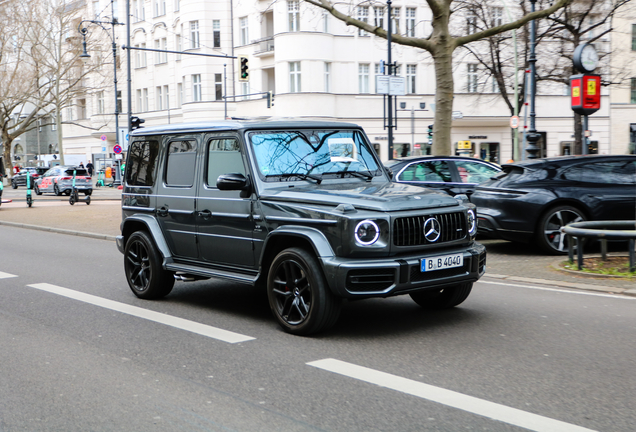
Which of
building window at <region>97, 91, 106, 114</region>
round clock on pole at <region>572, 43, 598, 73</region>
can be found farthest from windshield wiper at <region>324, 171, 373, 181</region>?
building window at <region>97, 91, 106, 114</region>

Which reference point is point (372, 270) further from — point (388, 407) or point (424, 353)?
point (388, 407)

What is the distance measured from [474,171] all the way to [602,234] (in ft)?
15.5

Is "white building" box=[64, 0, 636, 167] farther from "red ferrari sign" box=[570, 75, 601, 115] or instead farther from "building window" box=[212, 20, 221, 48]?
"red ferrari sign" box=[570, 75, 601, 115]

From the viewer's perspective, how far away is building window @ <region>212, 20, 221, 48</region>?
174ft

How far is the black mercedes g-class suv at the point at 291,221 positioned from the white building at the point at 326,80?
114ft

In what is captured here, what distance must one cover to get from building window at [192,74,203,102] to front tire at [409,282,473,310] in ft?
157

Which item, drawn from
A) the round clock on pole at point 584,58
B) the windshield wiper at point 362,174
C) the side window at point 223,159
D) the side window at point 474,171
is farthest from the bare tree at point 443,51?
the side window at point 223,159

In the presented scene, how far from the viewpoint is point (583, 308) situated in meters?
7.46

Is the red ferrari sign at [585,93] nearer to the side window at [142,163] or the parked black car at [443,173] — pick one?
the parked black car at [443,173]

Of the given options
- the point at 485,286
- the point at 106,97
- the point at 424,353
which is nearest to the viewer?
the point at 424,353

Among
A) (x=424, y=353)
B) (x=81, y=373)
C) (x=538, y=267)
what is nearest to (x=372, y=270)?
(x=424, y=353)

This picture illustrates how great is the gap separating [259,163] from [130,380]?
8.25 ft

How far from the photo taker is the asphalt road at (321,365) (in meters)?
4.30

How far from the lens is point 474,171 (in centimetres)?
1377
